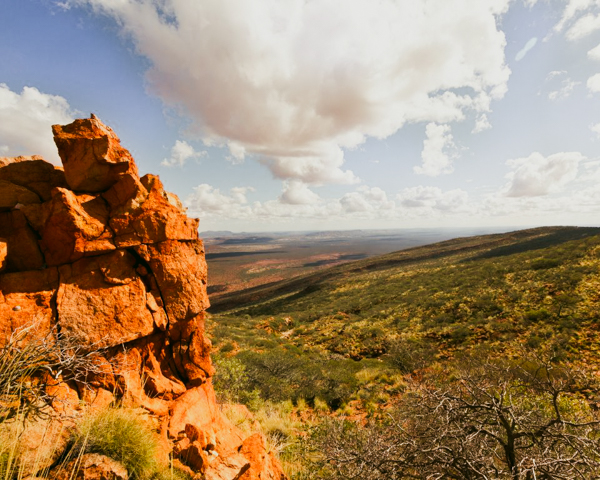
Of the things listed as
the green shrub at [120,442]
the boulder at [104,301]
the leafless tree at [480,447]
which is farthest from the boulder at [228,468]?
the boulder at [104,301]

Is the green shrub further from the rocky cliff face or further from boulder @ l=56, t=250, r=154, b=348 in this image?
boulder @ l=56, t=250, r=154, b=348

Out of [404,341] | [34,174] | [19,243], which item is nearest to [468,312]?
[404,341]

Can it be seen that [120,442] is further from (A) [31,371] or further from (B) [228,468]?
(B) [228,468]

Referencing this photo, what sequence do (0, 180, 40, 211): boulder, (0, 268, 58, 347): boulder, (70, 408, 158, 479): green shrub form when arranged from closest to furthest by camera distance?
(70, 408, 158, 479): green shrub
(0, 268, 58, 347): boulder
(0, 180, 40, 211): boulder

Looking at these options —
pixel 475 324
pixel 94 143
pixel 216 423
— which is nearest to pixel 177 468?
pixel 216 423

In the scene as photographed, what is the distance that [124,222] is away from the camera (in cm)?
583

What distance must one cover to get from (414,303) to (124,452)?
96.1 ft

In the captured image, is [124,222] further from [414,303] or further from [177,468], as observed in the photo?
[414,303]

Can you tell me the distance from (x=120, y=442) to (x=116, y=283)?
3141 mm

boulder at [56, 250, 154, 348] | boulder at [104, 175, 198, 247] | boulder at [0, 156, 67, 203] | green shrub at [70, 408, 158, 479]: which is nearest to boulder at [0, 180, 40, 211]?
boulder at [0, 156, 67, 203]

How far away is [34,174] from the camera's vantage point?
5859 mm

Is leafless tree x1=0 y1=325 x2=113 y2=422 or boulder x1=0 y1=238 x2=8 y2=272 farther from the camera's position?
boulder x1=0 y1=238 x2=8 y2=272

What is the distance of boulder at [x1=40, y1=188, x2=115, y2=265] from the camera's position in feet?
17.0

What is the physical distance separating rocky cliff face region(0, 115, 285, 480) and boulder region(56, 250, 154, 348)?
0.02m
